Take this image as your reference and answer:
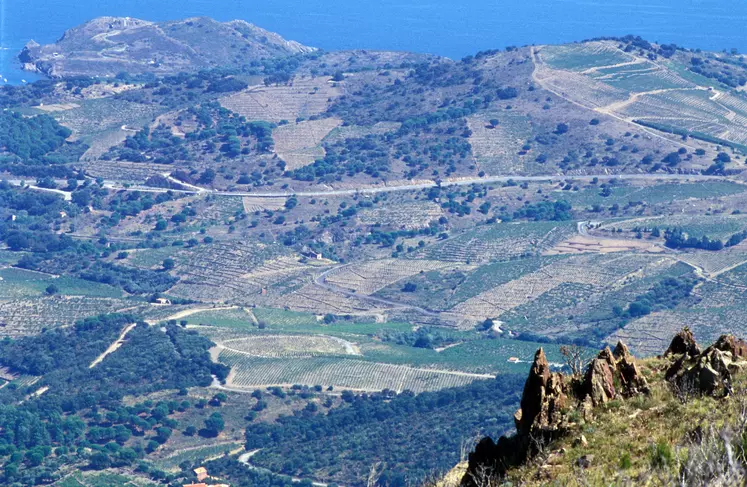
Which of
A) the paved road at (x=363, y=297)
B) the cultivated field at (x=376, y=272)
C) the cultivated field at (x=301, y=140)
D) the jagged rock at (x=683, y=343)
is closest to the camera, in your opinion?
the jagged rock at (x=683, y=343)

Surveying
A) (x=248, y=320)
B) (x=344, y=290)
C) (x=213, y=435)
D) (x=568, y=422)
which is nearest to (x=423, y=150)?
(x=344, y=290)

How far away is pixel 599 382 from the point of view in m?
17.8

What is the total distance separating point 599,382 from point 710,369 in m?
1.47

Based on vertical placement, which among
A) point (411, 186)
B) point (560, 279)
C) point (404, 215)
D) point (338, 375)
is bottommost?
point (338, 375)

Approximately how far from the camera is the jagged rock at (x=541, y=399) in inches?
684

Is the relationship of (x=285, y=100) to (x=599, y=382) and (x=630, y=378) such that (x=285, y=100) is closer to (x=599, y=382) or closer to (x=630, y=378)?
(x=630, y=378)

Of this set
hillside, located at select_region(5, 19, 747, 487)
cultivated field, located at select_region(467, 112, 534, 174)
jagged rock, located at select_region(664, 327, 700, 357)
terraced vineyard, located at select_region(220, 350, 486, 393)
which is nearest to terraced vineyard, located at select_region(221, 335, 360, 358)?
hillside, located at select_region(5, 19, 747, 487)

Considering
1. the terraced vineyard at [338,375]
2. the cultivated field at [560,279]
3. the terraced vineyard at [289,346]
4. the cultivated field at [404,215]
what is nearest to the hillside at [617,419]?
the terraced vineyard at [338,375]

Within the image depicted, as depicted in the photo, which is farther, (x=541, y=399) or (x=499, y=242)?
(x=499, y=242)

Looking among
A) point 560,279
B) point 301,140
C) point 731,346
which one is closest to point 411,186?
point 301,140

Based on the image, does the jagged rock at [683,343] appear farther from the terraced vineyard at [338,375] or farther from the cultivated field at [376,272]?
the cultivated field at [376,272]

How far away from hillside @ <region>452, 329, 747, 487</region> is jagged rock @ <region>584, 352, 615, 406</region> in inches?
0.5

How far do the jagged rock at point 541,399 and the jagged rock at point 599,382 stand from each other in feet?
1.17

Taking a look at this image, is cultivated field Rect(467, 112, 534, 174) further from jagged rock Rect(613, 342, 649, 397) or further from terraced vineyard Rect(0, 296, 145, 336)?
jagged rock Rect(613, 342, 649, 397)
